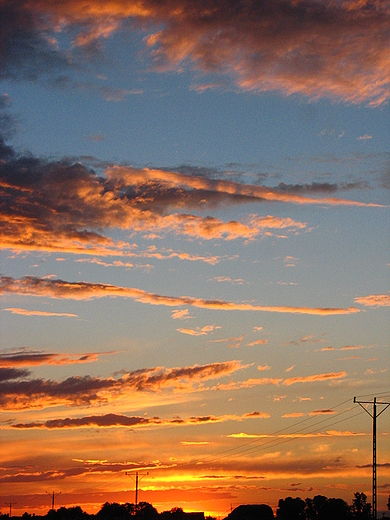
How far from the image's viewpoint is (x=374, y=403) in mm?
122875

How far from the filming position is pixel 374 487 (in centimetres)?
10431

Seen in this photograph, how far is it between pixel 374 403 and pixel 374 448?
582 inches

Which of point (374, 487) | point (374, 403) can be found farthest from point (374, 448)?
point (374, 403)

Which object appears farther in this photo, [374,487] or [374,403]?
[374,403]

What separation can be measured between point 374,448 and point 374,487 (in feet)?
20.6

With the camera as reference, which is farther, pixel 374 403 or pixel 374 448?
pixel 374 403

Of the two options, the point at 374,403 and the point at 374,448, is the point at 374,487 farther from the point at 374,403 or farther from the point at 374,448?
the point at 374,403

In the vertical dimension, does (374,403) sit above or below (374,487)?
above

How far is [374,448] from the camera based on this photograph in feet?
357

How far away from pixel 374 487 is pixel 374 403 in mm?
20582
